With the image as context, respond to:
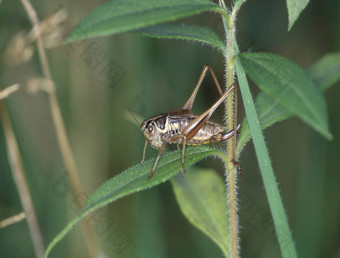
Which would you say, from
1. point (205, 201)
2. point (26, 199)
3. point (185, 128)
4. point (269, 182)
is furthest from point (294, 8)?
point (26, 199)

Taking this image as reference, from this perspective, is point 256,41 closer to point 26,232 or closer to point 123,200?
point 123,200

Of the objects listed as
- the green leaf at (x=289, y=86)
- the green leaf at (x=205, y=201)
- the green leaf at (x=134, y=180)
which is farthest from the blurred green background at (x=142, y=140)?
the green leaf at (x=289, y=86)

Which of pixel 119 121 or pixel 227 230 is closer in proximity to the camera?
pixel 227 230

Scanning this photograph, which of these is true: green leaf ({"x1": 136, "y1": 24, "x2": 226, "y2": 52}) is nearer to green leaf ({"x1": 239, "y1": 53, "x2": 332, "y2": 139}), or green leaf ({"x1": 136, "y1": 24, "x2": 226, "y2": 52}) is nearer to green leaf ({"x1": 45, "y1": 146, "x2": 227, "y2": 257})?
green leaf ({"x1": 239, "y1": 53, "x2": 332, "y2": 139})

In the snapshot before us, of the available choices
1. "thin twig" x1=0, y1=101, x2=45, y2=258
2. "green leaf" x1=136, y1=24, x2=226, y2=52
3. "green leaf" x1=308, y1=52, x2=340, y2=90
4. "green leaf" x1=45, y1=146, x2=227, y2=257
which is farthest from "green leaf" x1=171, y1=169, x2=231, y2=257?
"thin twig" x1=0, y1=101, x2=45, y2=258

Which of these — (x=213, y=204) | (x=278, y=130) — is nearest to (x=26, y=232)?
(x=213, y=204)

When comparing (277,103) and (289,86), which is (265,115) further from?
(289,86)

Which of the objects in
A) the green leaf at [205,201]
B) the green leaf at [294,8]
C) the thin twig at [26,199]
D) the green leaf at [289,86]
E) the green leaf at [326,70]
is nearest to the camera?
the green leaf at [289,86]

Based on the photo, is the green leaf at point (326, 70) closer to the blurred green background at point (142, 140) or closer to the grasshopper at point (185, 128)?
the grasshopper at point (185, 128)
